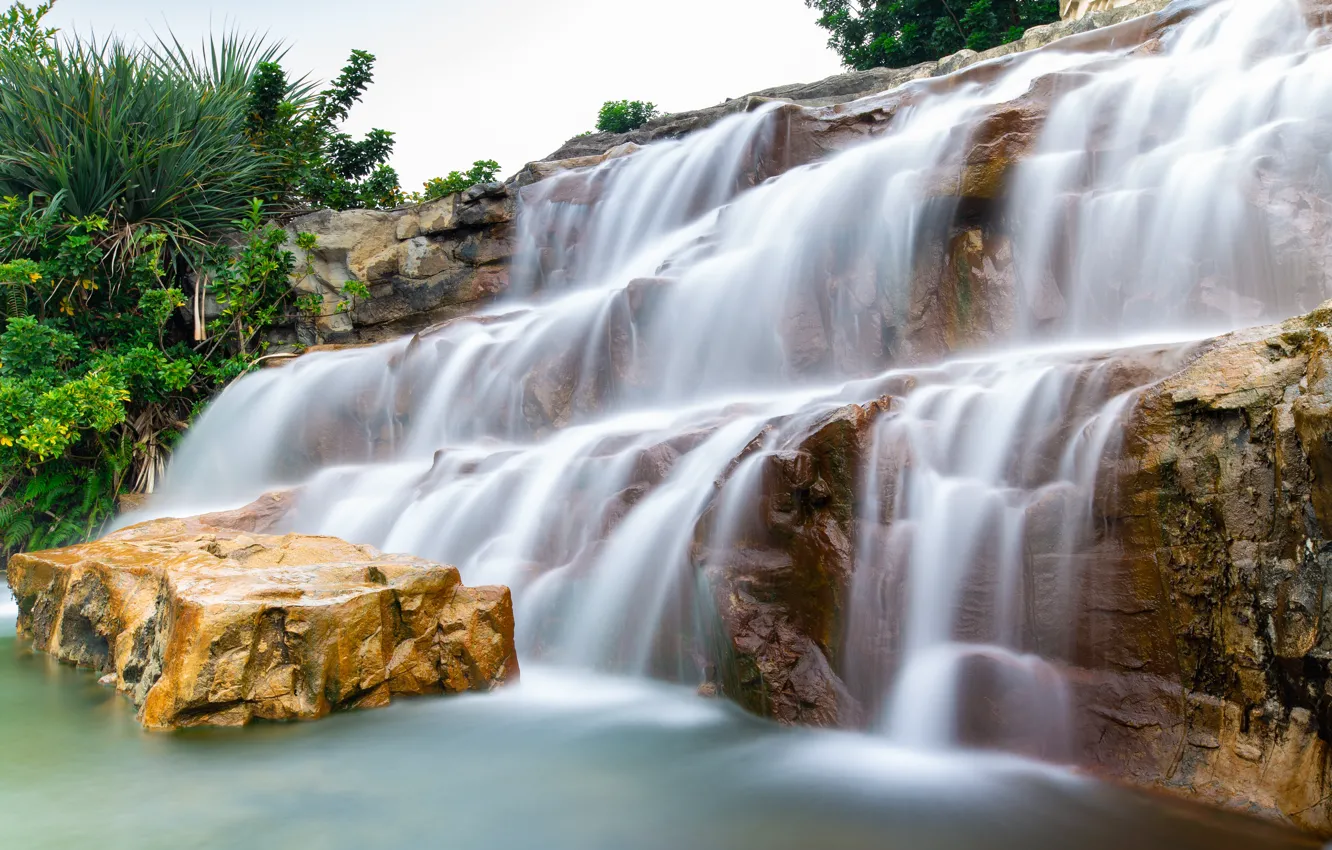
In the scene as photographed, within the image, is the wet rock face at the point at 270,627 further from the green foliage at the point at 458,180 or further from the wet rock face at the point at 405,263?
the green foliage at the point at 458,180

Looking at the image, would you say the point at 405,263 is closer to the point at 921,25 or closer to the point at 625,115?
the point at 625,115

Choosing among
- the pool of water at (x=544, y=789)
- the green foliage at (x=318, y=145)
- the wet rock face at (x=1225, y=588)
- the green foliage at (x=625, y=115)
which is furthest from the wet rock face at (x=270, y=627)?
the green foliage at (x=625, y=115)

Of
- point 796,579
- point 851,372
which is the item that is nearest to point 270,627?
point 796,579

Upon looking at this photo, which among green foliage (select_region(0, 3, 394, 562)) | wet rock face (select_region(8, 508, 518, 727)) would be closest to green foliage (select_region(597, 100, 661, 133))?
green foliage (select_region(0, 3, 394, 562))

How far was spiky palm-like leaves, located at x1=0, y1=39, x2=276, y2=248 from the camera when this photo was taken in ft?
36.3

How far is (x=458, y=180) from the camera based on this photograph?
52.4 feet

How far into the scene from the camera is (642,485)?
5.82 metres

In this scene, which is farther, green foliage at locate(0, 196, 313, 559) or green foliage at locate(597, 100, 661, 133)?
green foliage at locate(597, 100, 661, 133)

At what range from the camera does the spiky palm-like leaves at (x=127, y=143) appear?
36.3 feet

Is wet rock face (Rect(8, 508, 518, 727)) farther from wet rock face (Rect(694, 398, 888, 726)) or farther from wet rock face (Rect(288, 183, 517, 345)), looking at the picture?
wet rock face (Rect(288, 183, 517, 345))

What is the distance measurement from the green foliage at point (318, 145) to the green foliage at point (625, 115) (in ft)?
21.1

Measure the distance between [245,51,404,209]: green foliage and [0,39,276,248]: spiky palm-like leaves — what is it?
35.3 inches

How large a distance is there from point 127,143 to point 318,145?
3955 millimetres

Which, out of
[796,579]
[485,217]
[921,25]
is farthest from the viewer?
[921,25]
